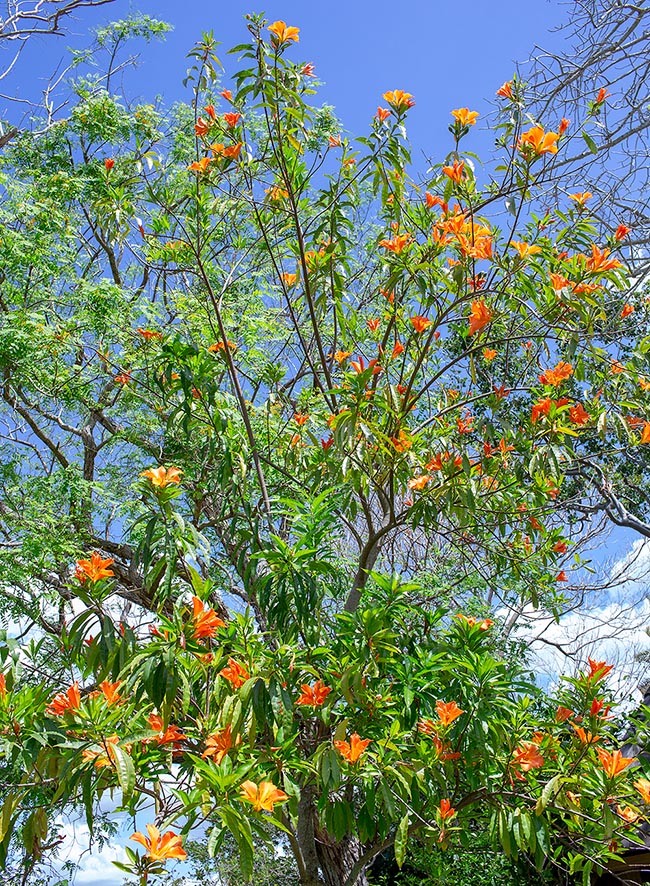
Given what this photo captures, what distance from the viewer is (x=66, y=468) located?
4520 mm

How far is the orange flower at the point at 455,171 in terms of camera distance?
2.57 metres

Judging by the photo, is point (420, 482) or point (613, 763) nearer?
point (613, 763)

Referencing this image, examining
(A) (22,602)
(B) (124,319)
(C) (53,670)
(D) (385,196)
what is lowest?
(C) (53,670)

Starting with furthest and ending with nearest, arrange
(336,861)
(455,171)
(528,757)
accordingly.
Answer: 1. (336,861)
2. (455,171)
3. (528,757)

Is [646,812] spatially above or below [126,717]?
below

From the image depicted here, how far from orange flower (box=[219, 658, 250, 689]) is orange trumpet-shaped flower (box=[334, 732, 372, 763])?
0.31 m

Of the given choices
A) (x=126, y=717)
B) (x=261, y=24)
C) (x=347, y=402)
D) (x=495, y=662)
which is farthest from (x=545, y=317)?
(x=126, y=717)

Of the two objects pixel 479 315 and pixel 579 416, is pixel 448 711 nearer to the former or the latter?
pixel 579 416

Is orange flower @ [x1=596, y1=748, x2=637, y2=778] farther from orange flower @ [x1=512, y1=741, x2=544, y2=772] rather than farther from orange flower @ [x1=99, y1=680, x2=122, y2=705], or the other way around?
orange flower @ [x1=99, y1=680, x2=122, y2=705]

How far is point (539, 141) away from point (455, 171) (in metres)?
0.28

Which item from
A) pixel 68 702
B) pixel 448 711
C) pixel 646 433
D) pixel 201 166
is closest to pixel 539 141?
pixel 646 433

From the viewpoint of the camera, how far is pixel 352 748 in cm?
202

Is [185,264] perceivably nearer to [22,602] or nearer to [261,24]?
[261,24]

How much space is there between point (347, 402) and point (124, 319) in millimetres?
2504
